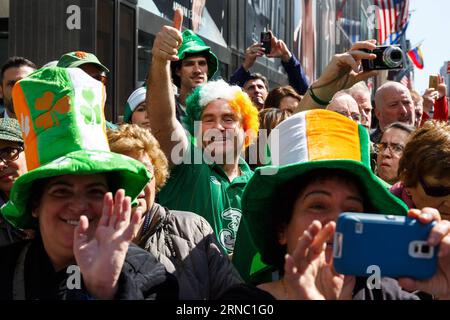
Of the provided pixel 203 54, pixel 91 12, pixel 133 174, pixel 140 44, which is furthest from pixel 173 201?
pixel 140 44

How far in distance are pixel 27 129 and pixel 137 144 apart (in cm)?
79

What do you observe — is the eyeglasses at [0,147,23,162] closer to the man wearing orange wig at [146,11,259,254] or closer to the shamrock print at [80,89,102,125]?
the man wearing orange wig at [146,11,259,254]

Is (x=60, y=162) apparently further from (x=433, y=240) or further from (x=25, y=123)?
(x=433, y=240)

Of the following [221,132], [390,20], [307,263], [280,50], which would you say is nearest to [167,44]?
[221,132]

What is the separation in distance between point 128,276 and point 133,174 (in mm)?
454

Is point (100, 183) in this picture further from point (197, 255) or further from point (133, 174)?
point (197, 255)

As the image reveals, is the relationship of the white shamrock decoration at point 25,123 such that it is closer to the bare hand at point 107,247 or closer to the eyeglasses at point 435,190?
the bare hand at point 107,247

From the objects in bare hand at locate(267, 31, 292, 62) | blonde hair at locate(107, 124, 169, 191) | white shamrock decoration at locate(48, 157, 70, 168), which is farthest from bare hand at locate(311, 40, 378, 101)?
bare hand at locate(267, 31, 292, 62)

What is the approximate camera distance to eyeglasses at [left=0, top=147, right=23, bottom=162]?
3.64 meters

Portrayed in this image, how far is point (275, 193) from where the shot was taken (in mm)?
2734

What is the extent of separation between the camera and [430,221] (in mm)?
1957

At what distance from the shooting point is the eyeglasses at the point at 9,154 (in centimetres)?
364

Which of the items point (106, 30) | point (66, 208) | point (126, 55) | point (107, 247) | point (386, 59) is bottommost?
point (107, 247)

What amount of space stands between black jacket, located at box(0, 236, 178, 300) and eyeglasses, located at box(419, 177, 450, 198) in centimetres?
113
